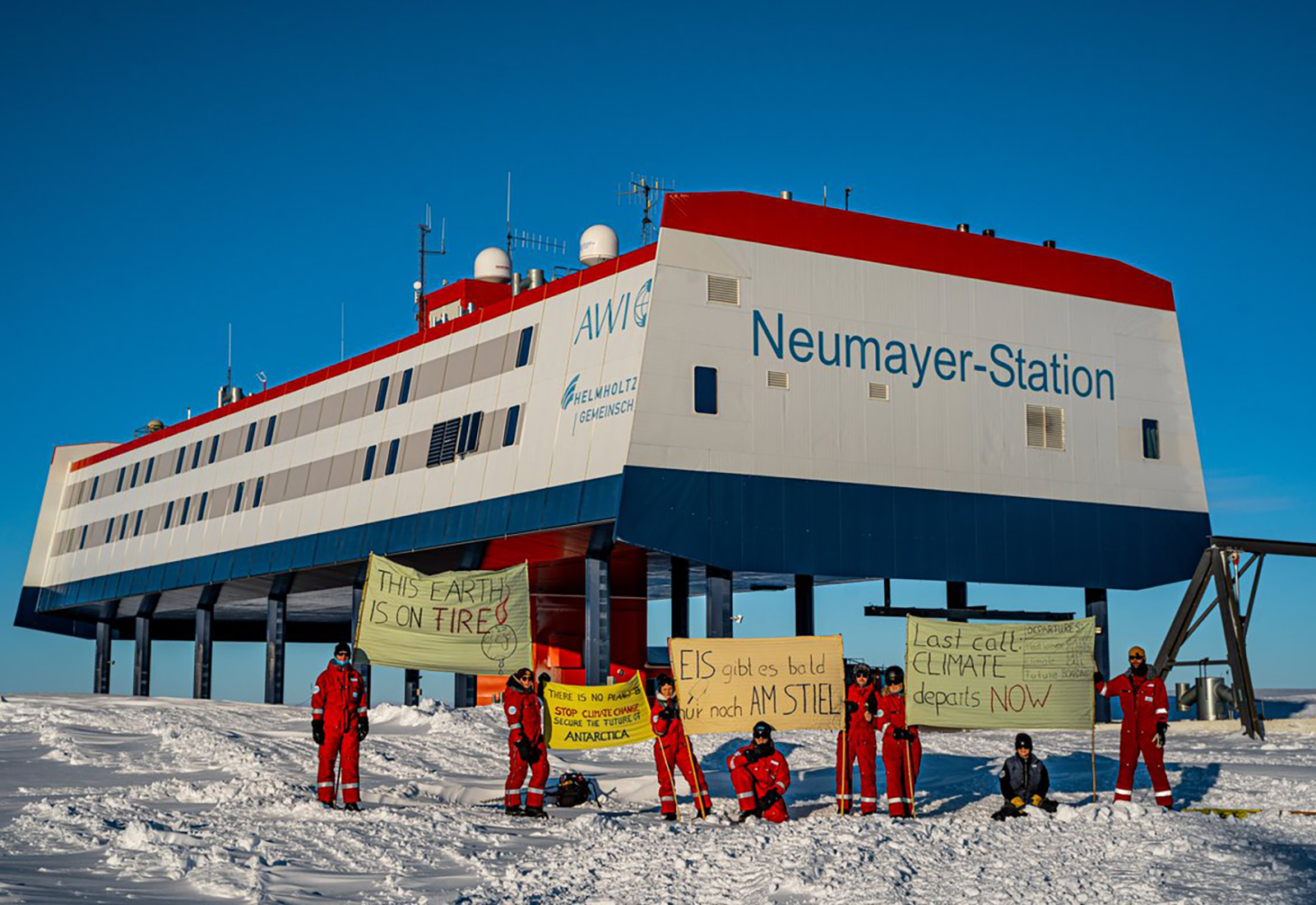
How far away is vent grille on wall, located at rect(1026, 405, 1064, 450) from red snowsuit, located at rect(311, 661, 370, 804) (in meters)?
25.9

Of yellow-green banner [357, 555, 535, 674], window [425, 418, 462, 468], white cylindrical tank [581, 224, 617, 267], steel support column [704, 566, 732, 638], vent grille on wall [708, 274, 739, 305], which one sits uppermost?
white cylindrical tank [581, 224, 617, 267]

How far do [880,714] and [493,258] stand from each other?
115 feet

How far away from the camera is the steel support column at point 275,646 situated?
54.3 m

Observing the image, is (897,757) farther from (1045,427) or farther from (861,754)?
(1045,427)

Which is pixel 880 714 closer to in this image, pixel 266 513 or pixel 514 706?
pixel 514 706

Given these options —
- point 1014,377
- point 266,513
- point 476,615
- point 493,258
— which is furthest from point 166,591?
point 476,615

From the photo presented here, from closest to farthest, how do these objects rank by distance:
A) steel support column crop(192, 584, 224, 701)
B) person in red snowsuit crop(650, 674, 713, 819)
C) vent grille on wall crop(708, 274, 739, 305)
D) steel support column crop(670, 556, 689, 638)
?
person in red snowsuit crop(650, 674, 713, 819) → vent grille on wall crop(708, 274, 739, 305) → steel support column crop(670, 556, 689, 638) → steel support column crop(192, 584, 224, 701)

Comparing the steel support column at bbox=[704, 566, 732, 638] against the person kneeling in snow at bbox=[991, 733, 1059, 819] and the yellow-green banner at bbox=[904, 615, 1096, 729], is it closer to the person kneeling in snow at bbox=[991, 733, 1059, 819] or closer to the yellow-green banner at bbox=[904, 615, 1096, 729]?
the yellow-green banner at bbox=[904, 615, 1096, 729]

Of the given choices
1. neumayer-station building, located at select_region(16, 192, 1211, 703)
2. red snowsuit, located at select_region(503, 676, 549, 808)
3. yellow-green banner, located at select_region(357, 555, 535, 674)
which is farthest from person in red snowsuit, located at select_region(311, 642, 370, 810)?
neumayer-station building, located at select_region(16, 192, 1211, 703)

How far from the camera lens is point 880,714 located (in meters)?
20.2

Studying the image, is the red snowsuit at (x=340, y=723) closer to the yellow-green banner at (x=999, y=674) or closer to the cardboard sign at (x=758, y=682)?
the cardboard sign at (x=758, y=682)

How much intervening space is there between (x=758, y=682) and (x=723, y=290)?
1798 centimetres

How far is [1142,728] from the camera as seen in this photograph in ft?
67.9

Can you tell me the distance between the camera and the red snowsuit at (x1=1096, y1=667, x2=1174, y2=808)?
20.5 metres
